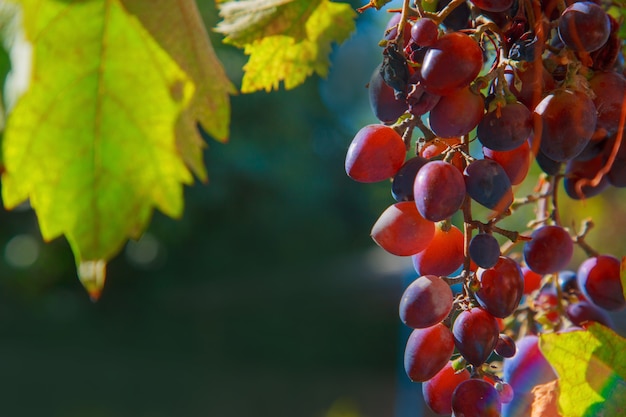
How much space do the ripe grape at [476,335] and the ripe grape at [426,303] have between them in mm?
12

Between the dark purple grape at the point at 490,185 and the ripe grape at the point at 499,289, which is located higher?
the dark purple grape at the point at 490,185

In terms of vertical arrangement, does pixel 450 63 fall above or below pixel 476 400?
above

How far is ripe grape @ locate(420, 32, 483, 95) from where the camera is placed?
1.08 feet

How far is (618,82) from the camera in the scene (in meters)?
0.38

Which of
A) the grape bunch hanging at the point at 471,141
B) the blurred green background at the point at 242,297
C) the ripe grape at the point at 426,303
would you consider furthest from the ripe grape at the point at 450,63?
the blurred green background at the point at 242,297

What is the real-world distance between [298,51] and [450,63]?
202mm

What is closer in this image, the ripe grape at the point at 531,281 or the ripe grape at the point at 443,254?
the ripe grape at the point at 443,254

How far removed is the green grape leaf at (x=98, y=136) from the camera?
303 millimetres

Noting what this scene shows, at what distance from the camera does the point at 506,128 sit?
34 centimetres

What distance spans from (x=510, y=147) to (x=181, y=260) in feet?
18.9

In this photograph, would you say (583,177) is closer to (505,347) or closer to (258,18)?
(505,347)

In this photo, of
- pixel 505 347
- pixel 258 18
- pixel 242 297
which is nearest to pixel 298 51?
pixel 258 18

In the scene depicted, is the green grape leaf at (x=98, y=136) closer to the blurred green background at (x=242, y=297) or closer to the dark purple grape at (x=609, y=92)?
the dark purple grape at (x=609, y=92)

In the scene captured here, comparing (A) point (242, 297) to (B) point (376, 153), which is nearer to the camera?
(B) point (376, 153)
